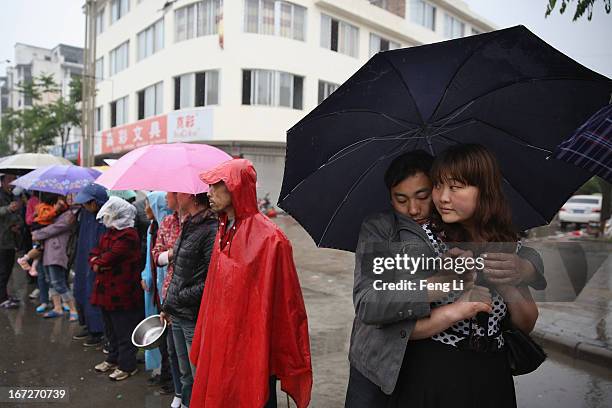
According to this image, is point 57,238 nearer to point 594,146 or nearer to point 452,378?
point 452,378

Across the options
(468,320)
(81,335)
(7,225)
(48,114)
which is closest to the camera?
(468,320)

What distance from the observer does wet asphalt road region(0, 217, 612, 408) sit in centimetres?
385

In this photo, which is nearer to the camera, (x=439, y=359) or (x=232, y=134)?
(x=439, y=359)

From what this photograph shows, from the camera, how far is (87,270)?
16.3ft

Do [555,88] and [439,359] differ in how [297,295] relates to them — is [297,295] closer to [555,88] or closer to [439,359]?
[439,359]

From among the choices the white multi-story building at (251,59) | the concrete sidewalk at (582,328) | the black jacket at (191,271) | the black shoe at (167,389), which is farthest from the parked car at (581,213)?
the black jacket at (191,271)

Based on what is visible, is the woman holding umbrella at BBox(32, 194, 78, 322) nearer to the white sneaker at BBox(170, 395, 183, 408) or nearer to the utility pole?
the white sneaker at BBox(170, 395, 183, 408)

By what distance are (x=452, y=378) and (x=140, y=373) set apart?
3.67 m

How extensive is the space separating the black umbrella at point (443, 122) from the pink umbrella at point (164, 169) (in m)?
1.30

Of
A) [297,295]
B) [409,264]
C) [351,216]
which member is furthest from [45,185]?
[409,264]

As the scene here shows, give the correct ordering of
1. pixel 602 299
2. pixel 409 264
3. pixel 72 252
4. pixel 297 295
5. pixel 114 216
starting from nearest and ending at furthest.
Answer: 1. pixel 409 264
2. pixel 297 295
3. pixel 114 216
4. pixel 72 252
5. pixel 602 299

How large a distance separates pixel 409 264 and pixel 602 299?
21.9ft

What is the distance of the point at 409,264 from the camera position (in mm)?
1497

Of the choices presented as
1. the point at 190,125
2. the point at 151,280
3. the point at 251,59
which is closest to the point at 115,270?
the point at 151,280
